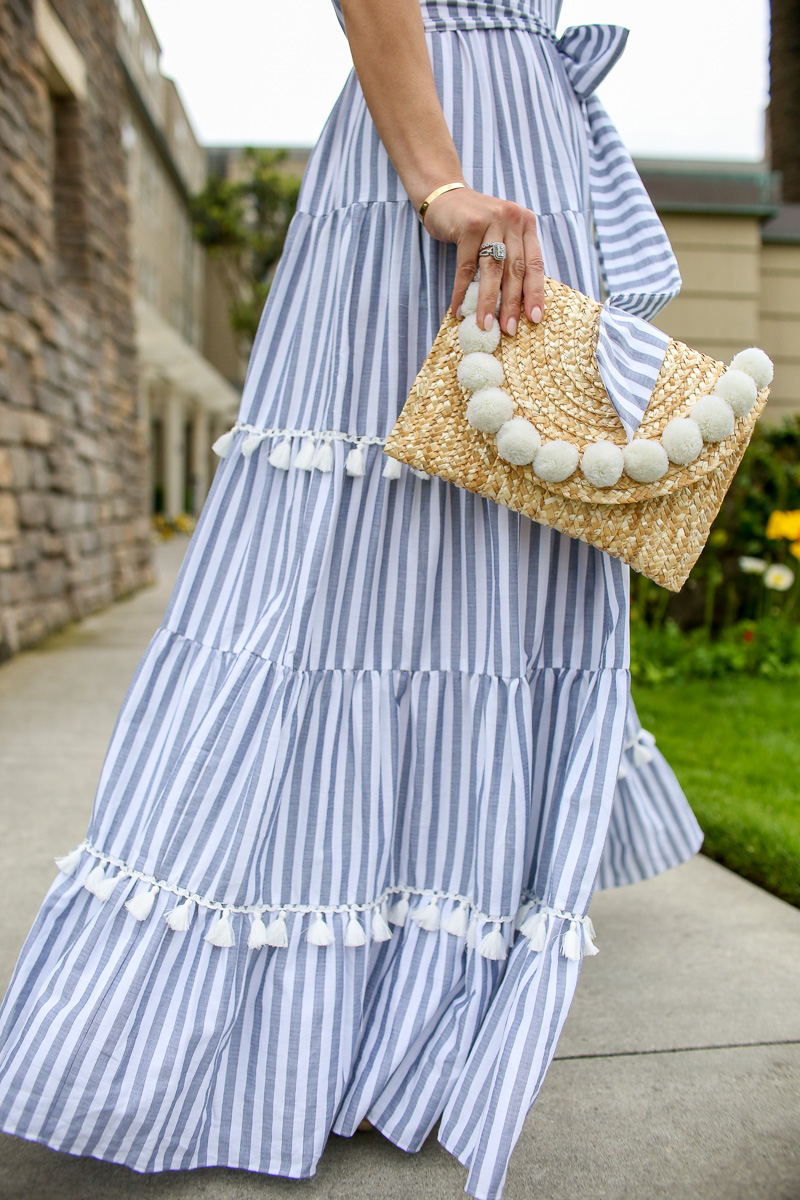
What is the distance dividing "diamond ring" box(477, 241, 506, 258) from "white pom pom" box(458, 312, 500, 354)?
7 centimetres

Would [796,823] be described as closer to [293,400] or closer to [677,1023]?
[677,1023]

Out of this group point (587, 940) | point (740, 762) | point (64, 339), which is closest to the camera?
point (587, 940)

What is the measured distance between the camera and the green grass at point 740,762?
2.07m

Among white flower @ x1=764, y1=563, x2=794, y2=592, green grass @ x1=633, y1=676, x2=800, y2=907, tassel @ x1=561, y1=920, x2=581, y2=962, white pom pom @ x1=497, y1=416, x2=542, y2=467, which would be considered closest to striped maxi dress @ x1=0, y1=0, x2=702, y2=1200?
tassel @ x1=561, y1=920, x2=581, y2=962

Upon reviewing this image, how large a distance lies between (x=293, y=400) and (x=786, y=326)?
20.3 ft

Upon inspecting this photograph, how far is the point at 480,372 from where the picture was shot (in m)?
0.98

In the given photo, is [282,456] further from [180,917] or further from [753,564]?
[753,564]

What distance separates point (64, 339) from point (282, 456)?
14.7 ft

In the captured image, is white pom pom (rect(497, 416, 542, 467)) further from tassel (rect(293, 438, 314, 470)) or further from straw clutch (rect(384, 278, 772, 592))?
tassel (rect(293, 438, 314, 470))

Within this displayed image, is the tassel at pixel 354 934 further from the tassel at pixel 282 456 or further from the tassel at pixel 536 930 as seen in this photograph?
the tassel at pixel 282 456

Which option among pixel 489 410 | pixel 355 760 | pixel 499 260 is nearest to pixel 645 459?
pixel 489 410

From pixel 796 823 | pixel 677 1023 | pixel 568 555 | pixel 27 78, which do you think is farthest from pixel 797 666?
pixel 27 78

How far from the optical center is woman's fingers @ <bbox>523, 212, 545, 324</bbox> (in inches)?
40.0

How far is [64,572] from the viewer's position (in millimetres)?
5172
